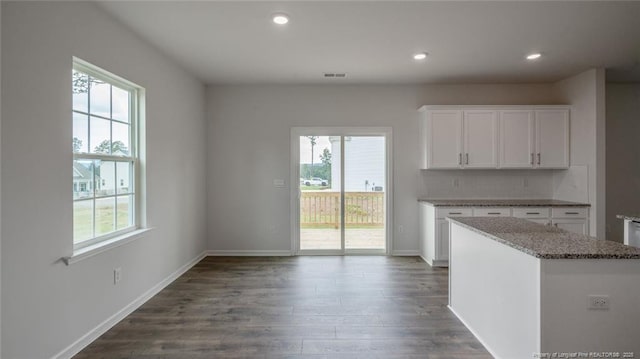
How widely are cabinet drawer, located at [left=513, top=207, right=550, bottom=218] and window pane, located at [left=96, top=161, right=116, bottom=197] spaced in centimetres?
470

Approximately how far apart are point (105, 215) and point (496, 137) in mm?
4829

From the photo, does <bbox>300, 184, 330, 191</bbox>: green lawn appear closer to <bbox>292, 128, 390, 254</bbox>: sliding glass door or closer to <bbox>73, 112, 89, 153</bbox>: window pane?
<bbox>292, 128, 390, 254</bbox>: sliding glass door

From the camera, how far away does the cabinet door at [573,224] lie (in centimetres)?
419

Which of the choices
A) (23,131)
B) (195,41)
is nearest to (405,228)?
(195,41)

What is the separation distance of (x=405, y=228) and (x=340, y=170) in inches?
53.3

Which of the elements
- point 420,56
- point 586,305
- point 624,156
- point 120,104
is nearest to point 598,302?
point 586,305

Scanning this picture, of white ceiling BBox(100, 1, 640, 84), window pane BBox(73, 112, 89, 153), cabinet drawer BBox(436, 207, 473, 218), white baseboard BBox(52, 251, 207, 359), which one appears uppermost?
white ceiling BBox(100, 1, 640, 84)

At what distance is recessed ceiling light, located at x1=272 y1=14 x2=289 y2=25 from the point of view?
8.86 ft

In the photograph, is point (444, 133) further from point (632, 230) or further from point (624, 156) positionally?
point (624, 156)

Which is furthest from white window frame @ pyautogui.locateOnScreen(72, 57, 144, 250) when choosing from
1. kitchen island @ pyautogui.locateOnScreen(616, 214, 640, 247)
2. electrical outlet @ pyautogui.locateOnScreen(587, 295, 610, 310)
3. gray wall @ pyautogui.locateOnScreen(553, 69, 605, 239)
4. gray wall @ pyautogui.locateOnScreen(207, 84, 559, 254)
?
gray wall @ pyautogui.locateOnScreen(553, 69, 605, 239)

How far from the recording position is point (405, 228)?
16.2ft

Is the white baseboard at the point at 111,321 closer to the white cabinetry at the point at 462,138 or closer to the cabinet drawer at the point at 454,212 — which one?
the cabinet drawer at the point at 454,212

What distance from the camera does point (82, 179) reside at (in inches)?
96.1

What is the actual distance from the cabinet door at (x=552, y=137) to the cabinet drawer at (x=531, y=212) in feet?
2.39
